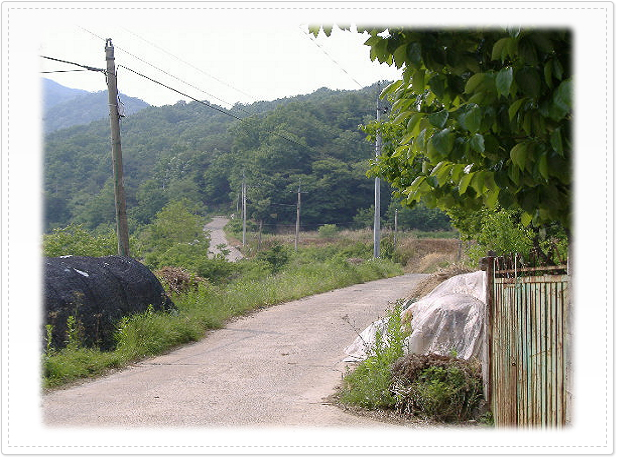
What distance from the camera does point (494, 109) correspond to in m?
3.38

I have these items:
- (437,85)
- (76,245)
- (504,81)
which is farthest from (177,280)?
(504,81)

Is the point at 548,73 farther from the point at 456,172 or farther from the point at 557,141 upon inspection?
the point at 456,172

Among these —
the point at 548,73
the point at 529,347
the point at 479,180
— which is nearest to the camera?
the point at 548,73

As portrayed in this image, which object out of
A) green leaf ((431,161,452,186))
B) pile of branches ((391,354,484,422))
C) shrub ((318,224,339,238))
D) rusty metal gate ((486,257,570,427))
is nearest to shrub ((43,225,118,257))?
pile of branches ((391,354,484,422))

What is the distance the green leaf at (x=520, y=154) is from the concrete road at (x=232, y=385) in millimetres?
4105

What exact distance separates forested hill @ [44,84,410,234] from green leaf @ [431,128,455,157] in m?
52.5

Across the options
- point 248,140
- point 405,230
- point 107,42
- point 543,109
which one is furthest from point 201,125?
point 543,109

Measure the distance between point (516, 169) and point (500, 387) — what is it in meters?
3.39

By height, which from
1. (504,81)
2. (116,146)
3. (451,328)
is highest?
(116,146)

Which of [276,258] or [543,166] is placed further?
[276,258]

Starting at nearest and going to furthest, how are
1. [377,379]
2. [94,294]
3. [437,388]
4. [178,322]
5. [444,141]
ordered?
[444,141] < [437,388] < [377,379] < [94,294] < [178,322]

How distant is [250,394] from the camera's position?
27.0 ft

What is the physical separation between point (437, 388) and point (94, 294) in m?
6.61

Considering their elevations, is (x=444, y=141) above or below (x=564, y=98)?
below
